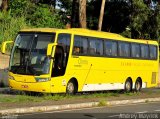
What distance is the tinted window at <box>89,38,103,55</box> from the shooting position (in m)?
25.9

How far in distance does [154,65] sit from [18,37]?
12.5 metres

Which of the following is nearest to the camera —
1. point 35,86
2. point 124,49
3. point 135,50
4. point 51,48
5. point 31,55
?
point 51,48

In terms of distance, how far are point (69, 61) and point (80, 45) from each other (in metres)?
1.39

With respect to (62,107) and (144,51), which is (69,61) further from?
(144,51)

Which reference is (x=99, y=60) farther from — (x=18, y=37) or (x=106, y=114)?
(x=106, y=114)

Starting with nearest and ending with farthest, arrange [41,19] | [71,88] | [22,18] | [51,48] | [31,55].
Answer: [51,48] < [31,55] < [71,88] < [22,18] < [41,19]

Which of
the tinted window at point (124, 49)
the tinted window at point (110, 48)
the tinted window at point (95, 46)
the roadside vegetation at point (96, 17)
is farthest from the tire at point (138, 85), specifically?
the roadside vegetation at point (96, 17)

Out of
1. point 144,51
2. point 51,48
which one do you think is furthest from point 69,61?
point 144,51

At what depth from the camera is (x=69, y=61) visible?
23891 millimetres

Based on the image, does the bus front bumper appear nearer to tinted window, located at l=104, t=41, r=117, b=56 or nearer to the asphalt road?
the asphalt road

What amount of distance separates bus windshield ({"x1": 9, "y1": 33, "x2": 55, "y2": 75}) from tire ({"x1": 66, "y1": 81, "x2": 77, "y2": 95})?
6.03 ft

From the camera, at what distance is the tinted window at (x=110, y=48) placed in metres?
27.5

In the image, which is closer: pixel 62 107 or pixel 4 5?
pixel 62 107

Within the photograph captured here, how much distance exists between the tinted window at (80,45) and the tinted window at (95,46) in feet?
1.66
